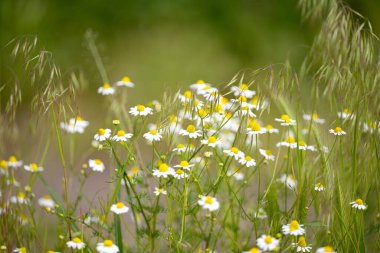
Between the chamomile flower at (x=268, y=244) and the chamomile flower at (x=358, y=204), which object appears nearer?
the chamomile flower at (x=268, y=244)

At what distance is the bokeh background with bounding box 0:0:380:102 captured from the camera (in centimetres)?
322

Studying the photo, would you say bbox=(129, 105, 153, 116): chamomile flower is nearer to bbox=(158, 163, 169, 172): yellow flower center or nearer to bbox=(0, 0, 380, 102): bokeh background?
bbox=(158, 163, 169, 172): yellow flower center

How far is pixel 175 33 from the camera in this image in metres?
3.39

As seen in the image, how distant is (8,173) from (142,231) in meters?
0.48

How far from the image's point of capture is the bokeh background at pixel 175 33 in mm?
3221

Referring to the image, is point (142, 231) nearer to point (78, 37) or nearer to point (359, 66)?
point (359, 66)

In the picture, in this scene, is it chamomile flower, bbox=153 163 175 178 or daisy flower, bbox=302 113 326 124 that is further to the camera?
daisy flower, bbox=302 113 326 124

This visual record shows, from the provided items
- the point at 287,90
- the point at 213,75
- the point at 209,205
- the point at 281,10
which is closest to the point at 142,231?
the point at 209,205

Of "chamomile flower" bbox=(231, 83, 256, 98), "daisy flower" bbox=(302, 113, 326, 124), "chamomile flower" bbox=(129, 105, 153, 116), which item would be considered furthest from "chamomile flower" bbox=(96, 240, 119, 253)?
"daisy flower" bbox=(302, 113, 326, 124)

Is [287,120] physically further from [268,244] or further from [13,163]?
[13,163]

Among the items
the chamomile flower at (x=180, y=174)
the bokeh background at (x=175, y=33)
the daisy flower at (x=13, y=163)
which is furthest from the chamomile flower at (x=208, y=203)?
the bokeh background at (x=175, y=33)

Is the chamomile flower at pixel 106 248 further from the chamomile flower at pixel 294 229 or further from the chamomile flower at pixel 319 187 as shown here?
the chamomile flower at pixel 319 187

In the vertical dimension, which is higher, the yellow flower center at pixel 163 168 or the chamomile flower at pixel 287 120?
the chamomile flower at pixel 287 120

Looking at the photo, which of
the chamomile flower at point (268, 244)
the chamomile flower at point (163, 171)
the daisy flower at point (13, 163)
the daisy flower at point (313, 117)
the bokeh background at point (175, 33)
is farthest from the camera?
the bokeh background at point (175, 33)
